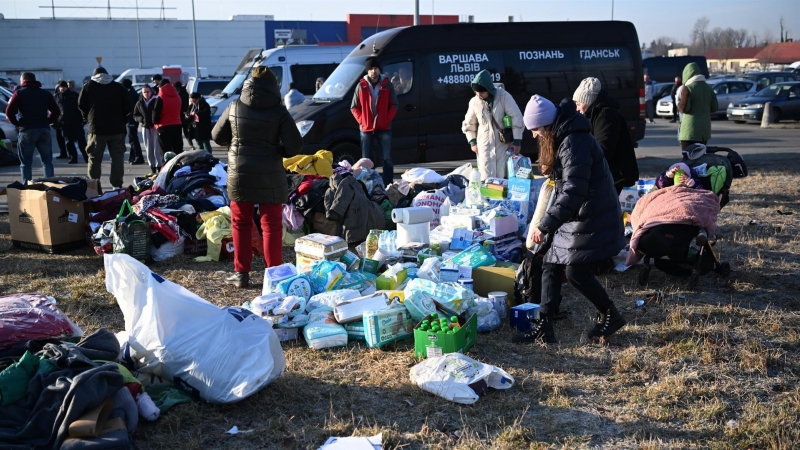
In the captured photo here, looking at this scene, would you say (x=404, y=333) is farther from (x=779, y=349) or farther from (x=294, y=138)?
(x=779, y=349)

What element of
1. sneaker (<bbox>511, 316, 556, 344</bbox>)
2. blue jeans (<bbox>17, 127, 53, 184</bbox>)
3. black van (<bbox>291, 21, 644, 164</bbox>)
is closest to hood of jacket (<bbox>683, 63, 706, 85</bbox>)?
black van (<bbox>291, 21, 644, 164</bbox>)

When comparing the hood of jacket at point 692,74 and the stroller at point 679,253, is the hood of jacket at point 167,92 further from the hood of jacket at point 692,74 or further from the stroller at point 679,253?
the stroller at point 679,253

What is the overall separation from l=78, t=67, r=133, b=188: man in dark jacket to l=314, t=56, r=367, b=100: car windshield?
10.5ft

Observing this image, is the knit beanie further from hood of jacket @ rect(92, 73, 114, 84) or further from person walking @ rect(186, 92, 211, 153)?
person walking @ rect(186, 92, 211, 153)

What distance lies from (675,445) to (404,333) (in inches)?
81.0

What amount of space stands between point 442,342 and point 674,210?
2684mm

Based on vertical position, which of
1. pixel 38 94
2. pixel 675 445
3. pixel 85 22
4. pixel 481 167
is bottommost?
pixel 675 445

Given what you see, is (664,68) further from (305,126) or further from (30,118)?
(30,118)

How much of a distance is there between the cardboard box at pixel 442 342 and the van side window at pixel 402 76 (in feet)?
24.8

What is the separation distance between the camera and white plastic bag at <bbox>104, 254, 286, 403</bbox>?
4168 millimetres

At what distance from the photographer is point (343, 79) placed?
→ 480 inches

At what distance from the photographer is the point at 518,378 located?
4.59 metres

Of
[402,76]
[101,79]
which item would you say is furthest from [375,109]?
[101,79]

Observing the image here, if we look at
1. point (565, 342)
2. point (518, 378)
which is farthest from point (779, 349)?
point (518, 378)
